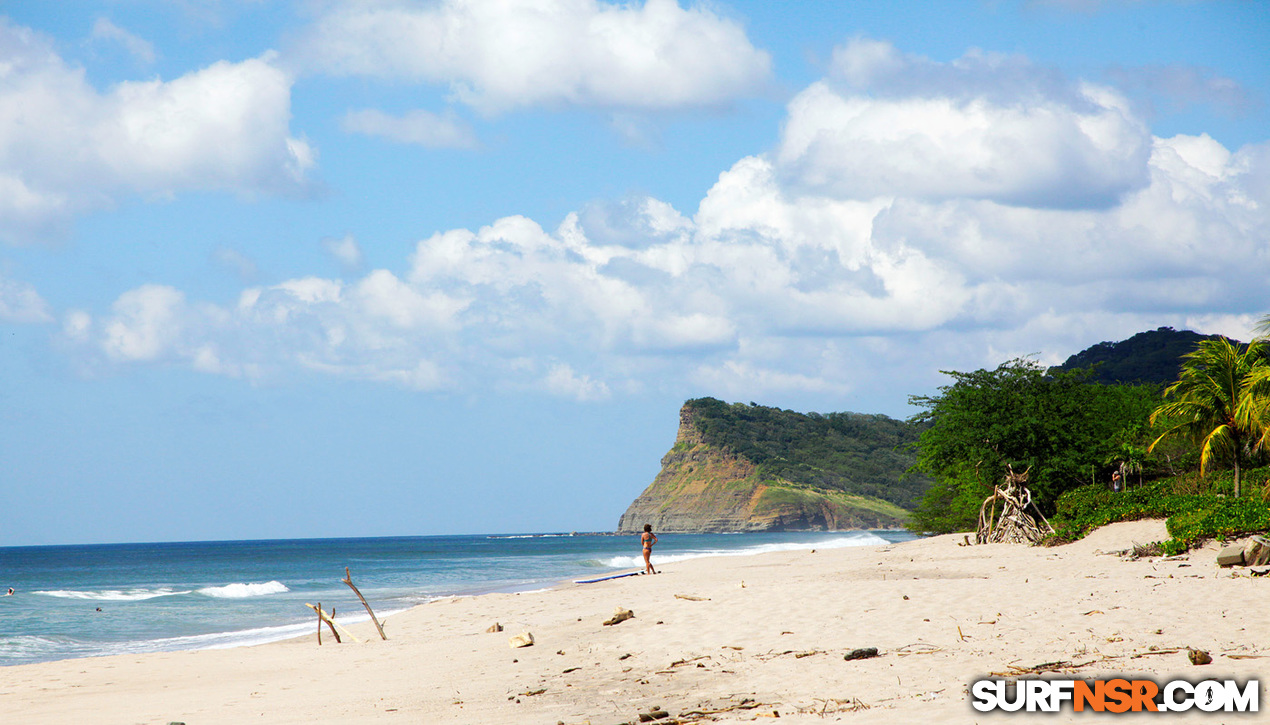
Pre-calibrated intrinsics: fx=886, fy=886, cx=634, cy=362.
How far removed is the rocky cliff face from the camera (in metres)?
Answer: 144

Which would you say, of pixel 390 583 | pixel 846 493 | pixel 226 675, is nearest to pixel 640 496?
pixel 846 493

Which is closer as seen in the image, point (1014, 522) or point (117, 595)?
point (1014, 522)

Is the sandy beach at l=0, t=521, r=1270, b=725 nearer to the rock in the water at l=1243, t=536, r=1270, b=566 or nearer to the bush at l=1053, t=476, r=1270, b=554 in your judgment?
the rock in the water at l=1243, t=536, r=1270, b=566

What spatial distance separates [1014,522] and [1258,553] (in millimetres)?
11146

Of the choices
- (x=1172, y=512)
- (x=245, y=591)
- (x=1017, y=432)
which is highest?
(x=1017, y=432)

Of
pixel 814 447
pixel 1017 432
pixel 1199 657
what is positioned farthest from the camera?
pixel 814 447

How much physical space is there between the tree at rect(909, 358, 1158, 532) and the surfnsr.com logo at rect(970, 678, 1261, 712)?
857 inches

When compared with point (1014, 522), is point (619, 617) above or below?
below

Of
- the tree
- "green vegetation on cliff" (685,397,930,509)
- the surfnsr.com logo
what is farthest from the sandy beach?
"green vegetation on cliff" (685,397,930,509)

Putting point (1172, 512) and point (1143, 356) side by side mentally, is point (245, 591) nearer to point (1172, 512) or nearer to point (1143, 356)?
point (1172, 512)

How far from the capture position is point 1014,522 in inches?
935

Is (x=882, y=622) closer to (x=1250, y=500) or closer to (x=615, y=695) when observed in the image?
(x=615, y=695)

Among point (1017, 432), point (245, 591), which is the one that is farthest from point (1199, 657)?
point (245, 591)

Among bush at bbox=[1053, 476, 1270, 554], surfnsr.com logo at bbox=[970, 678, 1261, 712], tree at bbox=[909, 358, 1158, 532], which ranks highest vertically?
tree at bbox=[909, 358, 1158, 532]
